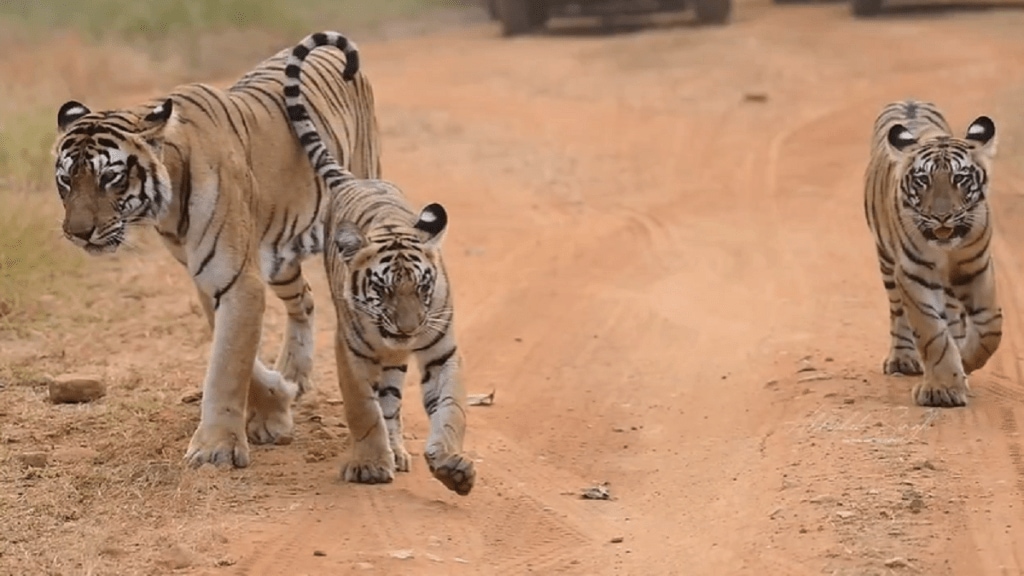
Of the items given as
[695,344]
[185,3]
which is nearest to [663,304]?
[695,344]

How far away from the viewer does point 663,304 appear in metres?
9.70

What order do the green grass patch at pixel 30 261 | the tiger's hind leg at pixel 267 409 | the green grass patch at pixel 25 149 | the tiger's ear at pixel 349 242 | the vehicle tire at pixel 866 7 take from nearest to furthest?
the tiger's ear at pixel 349 242, the tiger's hind leg at pixel 267 409, the green grass patch at pixel 30 261, the green grass patch at pixel 25 149, the vehicle tire at pixel 866 7

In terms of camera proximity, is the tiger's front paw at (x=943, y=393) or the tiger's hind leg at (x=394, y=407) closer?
the tiger's hind leg at (x=394, y=407)

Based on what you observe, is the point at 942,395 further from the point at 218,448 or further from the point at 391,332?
the point at 218,448

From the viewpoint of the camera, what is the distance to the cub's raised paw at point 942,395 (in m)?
7.37

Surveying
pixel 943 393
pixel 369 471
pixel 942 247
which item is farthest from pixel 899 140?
pixel 369 471

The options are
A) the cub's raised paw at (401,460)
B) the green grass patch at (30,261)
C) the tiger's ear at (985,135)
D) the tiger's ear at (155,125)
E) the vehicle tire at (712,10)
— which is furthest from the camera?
the vehicle tire at (712,10)

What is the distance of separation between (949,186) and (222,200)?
2827 mm

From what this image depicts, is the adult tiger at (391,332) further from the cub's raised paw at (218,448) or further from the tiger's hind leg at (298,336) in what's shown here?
the tiger's hind leg at (298,336)

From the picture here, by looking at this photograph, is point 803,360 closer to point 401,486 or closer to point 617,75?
point 401,486

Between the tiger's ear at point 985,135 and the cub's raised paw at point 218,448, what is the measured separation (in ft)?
10.4

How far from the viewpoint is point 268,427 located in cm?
727

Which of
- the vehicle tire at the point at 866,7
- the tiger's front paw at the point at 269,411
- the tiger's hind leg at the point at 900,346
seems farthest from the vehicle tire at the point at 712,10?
the tiger's front paw at the point at 269,411

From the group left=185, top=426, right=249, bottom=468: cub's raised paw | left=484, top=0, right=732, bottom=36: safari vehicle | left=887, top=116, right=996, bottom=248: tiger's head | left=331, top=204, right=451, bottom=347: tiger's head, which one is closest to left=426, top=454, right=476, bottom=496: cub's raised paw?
left=331, top=204, right=451, bottom=347: tiger's head
